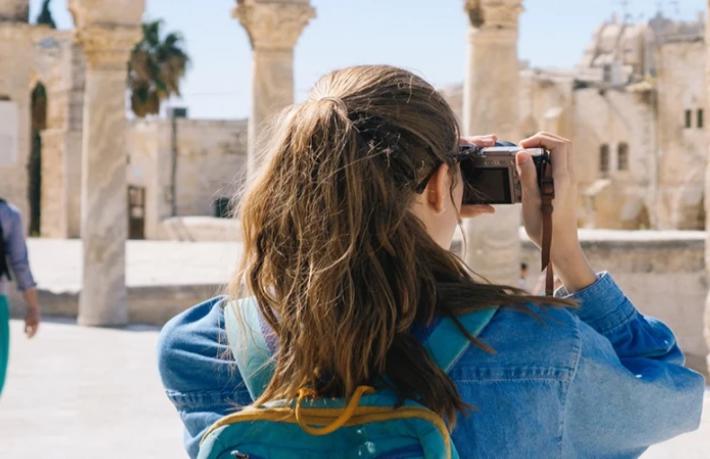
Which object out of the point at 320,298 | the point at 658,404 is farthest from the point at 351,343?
the point at 658,404

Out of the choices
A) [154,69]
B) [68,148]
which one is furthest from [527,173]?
[154,69]

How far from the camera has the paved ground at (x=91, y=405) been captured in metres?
6.50

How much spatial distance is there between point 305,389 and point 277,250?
0.72ft

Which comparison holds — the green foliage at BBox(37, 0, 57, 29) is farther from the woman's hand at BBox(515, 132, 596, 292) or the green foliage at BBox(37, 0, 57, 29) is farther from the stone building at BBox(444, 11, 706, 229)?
the woman's hand at BBox(515, 132, 596, 292)

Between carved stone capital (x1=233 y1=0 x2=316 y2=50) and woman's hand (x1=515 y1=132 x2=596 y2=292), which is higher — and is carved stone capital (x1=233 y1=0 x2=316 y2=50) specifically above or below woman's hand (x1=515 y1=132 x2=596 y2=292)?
above

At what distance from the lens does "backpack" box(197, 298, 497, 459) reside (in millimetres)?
1681

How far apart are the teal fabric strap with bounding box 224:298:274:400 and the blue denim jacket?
53 millimetres

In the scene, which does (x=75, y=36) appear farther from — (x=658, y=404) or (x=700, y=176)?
(x=700, y=176)

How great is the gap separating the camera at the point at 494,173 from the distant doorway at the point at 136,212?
109 feet

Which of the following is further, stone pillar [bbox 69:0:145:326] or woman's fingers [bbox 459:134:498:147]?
stone pillar [bbox 69:0:145:326]

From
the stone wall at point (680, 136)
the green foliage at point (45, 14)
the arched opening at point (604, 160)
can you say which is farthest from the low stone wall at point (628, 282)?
the arched opening at point (604, 160)

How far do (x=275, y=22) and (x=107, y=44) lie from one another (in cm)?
167

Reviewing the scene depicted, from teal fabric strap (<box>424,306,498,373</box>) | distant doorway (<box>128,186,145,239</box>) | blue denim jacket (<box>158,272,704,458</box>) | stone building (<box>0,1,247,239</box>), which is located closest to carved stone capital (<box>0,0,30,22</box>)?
stone building (<box>0,1,247,239</box>)

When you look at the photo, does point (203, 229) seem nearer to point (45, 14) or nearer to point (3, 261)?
point (45, 14)
